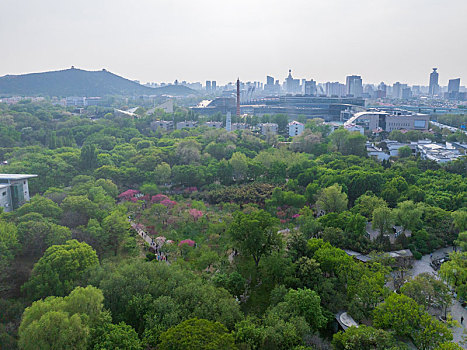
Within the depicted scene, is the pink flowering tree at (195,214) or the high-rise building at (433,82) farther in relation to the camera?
the high-rise building at (433,82)

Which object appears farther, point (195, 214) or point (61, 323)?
point (195, 214)

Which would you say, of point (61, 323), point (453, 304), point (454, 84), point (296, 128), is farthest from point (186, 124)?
point (454, 84)

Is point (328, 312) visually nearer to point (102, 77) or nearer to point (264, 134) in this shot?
point (264, 134)

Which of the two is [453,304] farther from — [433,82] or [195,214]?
[433,82]

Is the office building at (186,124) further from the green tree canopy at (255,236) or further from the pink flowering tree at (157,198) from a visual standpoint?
the green tree canopy at (255,236)

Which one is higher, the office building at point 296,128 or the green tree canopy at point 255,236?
the office building at point 296,128

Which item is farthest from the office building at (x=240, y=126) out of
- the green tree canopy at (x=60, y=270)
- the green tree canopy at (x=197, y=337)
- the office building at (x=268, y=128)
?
the green tree canopy at (x=197, y=337)
